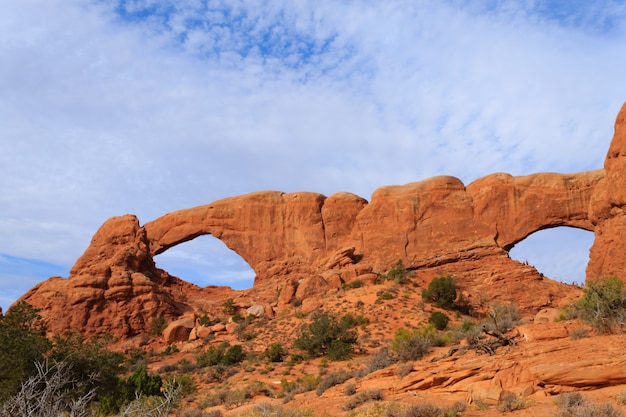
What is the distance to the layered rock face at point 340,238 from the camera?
33219mm

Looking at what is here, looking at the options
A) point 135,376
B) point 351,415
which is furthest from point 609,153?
point 135,376

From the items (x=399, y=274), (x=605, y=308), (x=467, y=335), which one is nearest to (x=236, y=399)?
(x=467, y=335)

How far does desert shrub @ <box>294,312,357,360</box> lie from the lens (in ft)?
79.1

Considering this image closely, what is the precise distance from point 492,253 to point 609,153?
8.99 metres

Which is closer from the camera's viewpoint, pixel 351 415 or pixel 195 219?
pixel 351 415

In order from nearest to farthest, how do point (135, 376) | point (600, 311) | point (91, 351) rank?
point (600, 311), point (91, 351), point (135, 376)

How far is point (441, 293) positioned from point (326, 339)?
28.0 feet

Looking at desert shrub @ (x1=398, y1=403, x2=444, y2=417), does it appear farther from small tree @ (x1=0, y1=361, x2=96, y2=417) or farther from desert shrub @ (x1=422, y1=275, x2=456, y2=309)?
desert shrub @ (x1=422, y1=275, x2=456, y2=309)

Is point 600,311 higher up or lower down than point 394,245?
lower down

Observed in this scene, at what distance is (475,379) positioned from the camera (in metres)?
12.4

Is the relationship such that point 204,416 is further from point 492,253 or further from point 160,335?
point 492,253

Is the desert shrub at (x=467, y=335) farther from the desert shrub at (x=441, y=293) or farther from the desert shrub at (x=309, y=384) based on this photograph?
the desert shrub at (x=441, y=293)

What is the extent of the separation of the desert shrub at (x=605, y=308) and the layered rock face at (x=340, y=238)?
1504 centimetres

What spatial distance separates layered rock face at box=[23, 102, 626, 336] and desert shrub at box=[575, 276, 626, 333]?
1504cm
